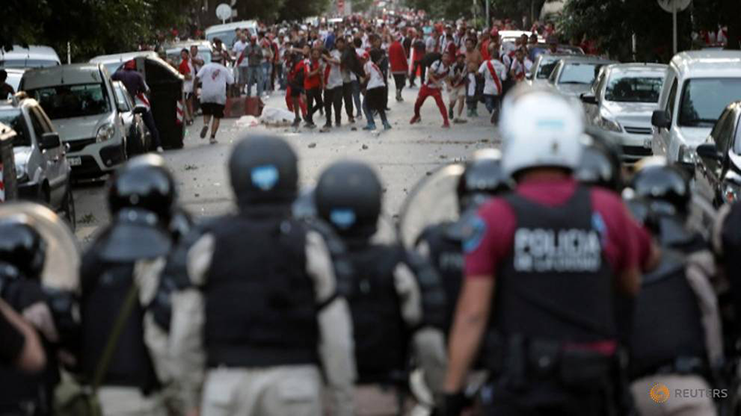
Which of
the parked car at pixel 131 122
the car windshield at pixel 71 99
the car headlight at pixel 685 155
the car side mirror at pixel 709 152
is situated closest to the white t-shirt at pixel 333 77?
the parked car at pixel 131 122

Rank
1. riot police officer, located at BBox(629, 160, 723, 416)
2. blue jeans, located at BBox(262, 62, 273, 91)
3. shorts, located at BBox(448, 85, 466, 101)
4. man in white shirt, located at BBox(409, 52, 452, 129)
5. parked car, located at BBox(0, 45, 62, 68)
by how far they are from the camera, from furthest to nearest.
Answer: blue jeans, located at BBox(262, 62, 273, 91)
shorts, located at BBox(448, 85, 466, 101)
man in white shirt, located at BBox(409, 52, 452, 129)
parked car, located at BBox(0, 45, 62, 68)
riot police officer, located at BBox(629, 160, 723, 416)

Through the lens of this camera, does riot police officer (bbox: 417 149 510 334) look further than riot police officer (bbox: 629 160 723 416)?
Yes

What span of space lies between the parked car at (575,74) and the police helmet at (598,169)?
2084 cm

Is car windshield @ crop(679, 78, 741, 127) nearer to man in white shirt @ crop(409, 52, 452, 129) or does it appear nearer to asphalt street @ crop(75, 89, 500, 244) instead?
asphalt street @ crop(75, 89, 500, 244)

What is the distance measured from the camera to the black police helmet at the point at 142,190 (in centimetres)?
528

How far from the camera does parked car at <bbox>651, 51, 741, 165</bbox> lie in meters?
16.3

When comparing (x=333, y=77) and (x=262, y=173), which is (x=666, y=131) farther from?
(x=333, y=77)

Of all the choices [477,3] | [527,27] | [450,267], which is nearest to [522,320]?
[450,267]

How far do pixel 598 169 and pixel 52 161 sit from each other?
11871 millimetres

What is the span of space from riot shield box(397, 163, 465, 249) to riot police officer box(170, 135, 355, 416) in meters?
1.41

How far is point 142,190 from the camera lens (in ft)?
17.3

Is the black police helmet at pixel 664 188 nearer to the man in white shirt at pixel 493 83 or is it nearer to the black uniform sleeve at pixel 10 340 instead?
the black uniform sleeve at pixel 10 340

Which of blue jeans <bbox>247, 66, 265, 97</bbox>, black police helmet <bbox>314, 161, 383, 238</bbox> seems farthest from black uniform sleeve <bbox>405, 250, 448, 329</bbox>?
blue jeans <bbox>247, 66, 265, 97</bbox>

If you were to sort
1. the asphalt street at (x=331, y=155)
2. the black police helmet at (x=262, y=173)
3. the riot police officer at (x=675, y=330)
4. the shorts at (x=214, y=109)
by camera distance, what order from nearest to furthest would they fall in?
1. the black police helmet at (x=262, y=173)
2. the riot police officer at (x=675, y=330)
3. the asphalt street at (x=331, y=155)
4. the shorts at (x=214, y=109)
